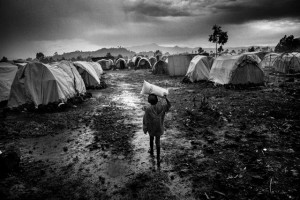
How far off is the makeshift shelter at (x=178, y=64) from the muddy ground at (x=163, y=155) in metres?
18.1

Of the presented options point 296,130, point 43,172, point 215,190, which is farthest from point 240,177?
point 43,172

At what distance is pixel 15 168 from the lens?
5520mm

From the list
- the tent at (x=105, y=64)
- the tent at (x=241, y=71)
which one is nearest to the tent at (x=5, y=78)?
the tent at (x=241, y=71)

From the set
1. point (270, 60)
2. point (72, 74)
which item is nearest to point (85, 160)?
point (72, 74)

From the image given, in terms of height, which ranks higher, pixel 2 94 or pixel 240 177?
pixel 2 94

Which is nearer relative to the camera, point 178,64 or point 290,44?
point 178,64

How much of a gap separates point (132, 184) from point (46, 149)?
3.78 m

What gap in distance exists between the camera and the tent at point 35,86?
11788 mm

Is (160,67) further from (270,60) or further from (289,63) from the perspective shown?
(289,63)

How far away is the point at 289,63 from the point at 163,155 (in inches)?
1047

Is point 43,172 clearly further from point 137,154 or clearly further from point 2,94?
point 2,94

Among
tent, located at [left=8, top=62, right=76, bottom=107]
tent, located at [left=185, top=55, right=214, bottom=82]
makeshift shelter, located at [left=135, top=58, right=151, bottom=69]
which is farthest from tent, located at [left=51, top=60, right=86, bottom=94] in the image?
makeshift shelter, located at [left=135, top=58, right=151, bottom=69]

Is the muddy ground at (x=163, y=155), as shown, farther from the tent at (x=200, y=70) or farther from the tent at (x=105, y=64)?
the tent at (x=105, y=64)

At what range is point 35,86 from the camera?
11.9m
